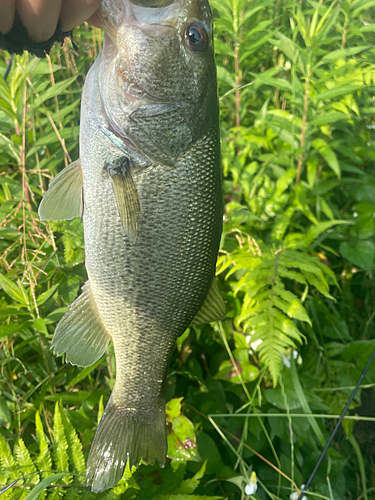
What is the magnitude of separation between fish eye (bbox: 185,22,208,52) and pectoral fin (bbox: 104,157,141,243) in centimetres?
38

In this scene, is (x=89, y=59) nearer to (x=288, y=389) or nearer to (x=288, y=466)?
(x=288, y=389)

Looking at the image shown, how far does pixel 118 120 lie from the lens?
1084mm

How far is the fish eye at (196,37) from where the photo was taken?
1059 millimetres

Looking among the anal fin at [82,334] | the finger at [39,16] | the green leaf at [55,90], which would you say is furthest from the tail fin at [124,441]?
the green leaf at [55,90]

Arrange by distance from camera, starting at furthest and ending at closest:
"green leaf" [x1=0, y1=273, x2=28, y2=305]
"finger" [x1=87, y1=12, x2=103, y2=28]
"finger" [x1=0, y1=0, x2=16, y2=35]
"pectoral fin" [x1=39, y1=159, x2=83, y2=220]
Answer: "green leaf" [x1=0, y1=273, x2=28, y2=305] < "pectoral fin" [x1=39, y1=159, x2=83, y2=220] < "finger" [x1=87, y1=12, x2=103, y2=28] < "finger" [x1=0, y1=0, x2=16, y2=35]

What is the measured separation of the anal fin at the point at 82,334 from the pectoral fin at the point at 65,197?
282mm

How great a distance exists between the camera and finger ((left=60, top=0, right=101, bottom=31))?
94 cm

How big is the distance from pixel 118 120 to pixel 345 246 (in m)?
1.78

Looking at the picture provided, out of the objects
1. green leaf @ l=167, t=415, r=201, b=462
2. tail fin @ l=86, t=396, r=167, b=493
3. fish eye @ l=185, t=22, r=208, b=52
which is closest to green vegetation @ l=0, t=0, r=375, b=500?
green leaf @ l=167, t=415, r=201, b=462

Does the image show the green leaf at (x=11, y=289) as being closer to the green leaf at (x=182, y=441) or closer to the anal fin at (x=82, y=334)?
the anal fin at (x=82, y=334)

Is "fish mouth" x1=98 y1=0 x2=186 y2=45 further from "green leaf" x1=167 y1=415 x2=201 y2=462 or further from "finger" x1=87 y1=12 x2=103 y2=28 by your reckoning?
"green leaf" x1=167 y1=415 x2=201 y2=462

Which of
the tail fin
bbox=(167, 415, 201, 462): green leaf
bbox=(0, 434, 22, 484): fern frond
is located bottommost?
bbox=(167, 415, 201, 462): green leaf

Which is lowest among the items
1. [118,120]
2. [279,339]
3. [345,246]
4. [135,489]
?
[135,489]

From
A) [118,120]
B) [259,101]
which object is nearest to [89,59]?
[259,101]
